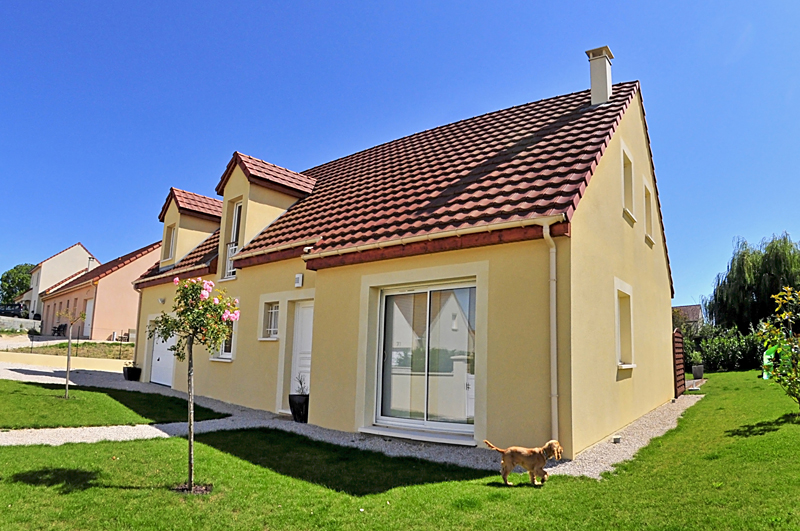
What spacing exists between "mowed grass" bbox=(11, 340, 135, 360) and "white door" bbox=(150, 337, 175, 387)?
832 centimetres

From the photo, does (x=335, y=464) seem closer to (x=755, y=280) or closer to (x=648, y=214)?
(x=648, y=214)

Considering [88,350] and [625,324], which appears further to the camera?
[88,350]

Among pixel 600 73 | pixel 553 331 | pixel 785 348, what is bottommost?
pixel 785 348

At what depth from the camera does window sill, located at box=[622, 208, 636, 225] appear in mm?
10482

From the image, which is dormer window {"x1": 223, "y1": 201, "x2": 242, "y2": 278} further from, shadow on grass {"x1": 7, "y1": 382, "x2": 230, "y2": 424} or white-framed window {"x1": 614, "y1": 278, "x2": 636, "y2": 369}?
white-framed window {"x1": 614, "y1": 278, "x2": 636, "y2": 369}

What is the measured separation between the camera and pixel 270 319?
12.5m

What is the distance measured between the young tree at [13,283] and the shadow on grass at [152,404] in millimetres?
80795

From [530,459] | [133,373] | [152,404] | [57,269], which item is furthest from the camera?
[57,269]

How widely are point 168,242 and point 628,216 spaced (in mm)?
15678

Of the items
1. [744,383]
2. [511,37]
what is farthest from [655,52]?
[744,383]

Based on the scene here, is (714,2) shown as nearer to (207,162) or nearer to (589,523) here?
(589,523)

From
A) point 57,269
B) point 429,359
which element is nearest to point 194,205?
point 429,359

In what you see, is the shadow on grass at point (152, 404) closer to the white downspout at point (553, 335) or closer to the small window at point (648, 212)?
the white downspout at point (553, 335)

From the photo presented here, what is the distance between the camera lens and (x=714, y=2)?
32.4ft
